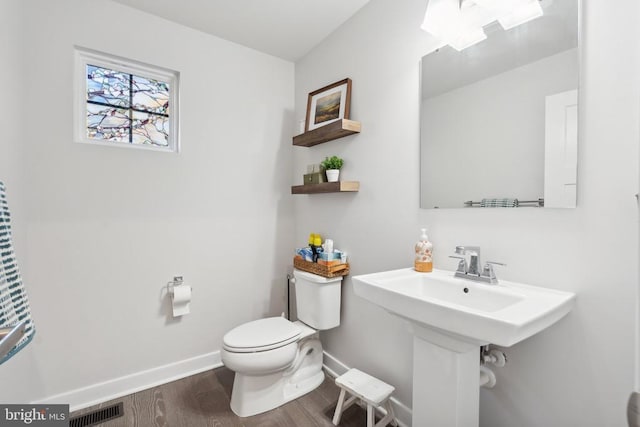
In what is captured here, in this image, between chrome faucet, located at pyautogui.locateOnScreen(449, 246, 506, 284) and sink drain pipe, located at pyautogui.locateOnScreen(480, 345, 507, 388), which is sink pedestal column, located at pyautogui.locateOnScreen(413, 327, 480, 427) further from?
chrome faucet, located at pyautogui.locateOnScreen(449, 246, 506, 284)

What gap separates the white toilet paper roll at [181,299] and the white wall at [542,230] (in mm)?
1174

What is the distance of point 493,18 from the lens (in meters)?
1.25

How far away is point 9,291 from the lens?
80 centimetres

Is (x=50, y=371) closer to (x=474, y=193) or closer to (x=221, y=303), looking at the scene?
(x=221, y=303)

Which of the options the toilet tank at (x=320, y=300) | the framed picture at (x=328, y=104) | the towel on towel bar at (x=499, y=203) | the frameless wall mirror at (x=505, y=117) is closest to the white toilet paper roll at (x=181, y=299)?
the toilet tank at (x=320, y=300)

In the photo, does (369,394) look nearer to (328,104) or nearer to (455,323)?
(455,323)

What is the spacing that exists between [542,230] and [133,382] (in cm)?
246

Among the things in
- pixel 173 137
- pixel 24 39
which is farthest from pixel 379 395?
pixel 24 39

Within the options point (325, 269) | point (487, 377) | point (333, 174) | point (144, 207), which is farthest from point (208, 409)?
point (333, 174)

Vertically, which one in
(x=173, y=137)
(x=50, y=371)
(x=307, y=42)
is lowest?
(x=50, y=371)

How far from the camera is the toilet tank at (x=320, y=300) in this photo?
1.96 m

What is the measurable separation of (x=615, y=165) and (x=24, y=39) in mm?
2801

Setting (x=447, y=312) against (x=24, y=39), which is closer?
(x=447, y=312)

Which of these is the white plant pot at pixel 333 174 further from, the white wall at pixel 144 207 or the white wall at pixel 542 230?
the white wall at pixel 144 207
